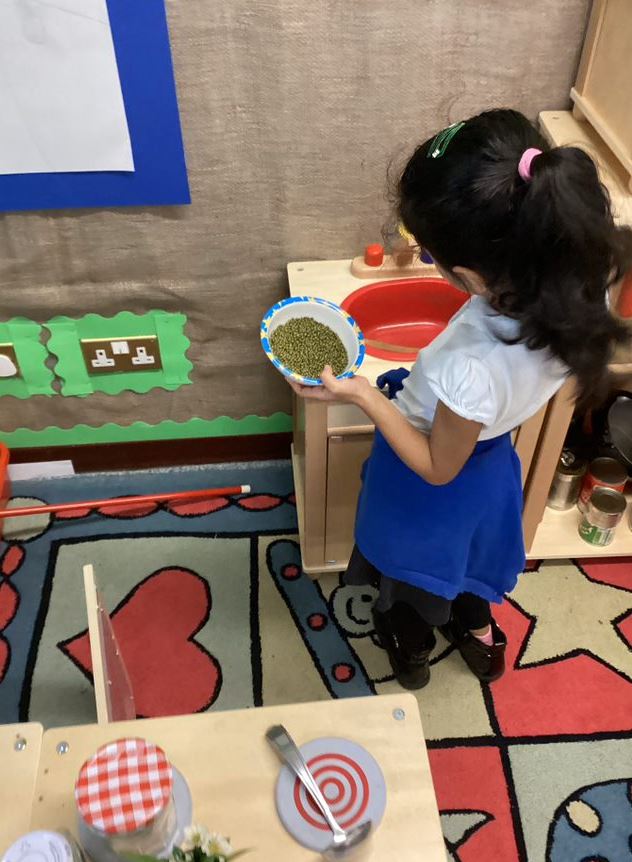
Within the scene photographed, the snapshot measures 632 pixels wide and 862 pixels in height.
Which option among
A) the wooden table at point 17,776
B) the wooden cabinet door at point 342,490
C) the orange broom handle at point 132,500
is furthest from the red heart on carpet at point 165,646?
the wooden table at point 17,776

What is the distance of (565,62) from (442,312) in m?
0.50

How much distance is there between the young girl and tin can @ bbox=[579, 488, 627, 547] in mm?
459

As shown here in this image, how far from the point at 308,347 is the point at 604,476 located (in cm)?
77

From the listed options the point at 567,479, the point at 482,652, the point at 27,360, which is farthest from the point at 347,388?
the point at 27,360

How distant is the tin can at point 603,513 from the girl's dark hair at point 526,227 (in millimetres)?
835

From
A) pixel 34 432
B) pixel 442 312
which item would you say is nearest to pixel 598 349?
pixel 442 312

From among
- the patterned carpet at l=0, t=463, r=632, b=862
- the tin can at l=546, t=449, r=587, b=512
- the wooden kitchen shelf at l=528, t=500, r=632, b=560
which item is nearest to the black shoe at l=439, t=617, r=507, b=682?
the patterned carpet at l=0, t=463, r=632, b=862

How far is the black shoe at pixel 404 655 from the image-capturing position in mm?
1485

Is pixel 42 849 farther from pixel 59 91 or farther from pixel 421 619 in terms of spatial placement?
pixel 59 91

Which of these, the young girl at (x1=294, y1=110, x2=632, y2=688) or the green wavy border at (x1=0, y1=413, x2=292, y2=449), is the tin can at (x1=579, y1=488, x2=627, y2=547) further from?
the green wavy border at (x1=0, y1=413, x2=292, y2=449)

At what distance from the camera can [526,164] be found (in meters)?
0.79

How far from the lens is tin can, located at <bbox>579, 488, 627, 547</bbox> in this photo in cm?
164

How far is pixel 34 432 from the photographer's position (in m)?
1.88

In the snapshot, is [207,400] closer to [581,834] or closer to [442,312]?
[442,312]
